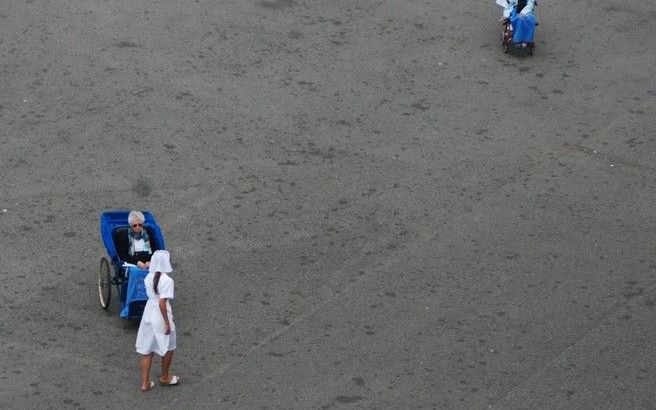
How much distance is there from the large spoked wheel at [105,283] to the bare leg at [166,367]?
4.33 ft

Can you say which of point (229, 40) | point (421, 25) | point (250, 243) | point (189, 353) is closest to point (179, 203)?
point (250, 243)

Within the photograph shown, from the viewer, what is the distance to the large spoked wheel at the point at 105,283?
11.9 metres

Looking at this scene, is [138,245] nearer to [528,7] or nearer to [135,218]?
[135,218]

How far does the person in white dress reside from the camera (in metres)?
10.7

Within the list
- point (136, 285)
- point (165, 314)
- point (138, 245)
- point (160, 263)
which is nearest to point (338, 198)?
point (138, 245)

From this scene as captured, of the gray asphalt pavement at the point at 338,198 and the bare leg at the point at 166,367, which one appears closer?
the bare leg at the point at 166,367

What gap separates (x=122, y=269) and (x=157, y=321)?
1.37 metres

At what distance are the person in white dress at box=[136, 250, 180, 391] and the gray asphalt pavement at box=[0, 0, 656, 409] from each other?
0.33 meters

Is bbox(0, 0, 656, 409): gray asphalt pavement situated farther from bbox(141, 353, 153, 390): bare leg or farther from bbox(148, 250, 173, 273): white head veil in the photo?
bbox(148, 250, 173, 273): white head veil

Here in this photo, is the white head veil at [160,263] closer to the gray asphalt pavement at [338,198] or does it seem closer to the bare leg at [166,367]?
the bare leg at [166,367]

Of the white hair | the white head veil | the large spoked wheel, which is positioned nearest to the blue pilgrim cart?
the large spoked wheel

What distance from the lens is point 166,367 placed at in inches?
429

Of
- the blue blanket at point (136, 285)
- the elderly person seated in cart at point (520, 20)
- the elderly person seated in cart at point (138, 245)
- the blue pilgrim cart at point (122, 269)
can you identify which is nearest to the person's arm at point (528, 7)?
the elderly person seated in cart at point (520, 20)

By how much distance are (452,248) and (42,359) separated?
4.85m
